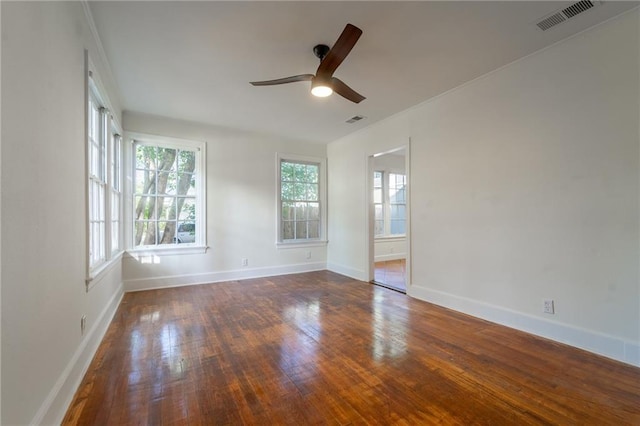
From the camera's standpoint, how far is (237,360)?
7.59 ft

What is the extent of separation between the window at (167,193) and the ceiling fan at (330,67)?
283 centimetres

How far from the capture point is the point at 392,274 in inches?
223

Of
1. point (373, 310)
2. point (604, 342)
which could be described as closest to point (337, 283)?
point (373, 310)

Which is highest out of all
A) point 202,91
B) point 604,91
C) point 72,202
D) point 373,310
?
point 202,91

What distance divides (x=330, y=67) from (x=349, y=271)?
386cm

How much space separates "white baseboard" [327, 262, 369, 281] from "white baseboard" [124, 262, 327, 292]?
215 mm

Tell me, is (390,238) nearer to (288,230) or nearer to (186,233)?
(288,230)

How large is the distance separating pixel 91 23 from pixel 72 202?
150 cm

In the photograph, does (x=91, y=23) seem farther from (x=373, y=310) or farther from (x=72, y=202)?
(x=373, y=310)

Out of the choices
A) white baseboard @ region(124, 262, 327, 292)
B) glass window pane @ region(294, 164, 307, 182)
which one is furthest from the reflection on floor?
glass window pane @ region(294, 164, 307, 182)

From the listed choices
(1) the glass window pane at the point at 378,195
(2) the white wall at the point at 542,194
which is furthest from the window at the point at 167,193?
(1) the glass window pane at the point at 378,195

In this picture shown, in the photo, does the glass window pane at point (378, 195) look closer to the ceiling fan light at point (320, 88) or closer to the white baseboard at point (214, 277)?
the white baseboard at point (214, 277)

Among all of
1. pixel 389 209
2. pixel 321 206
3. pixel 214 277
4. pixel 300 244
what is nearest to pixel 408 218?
pixel 321 206

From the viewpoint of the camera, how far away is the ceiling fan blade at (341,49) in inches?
78.0
